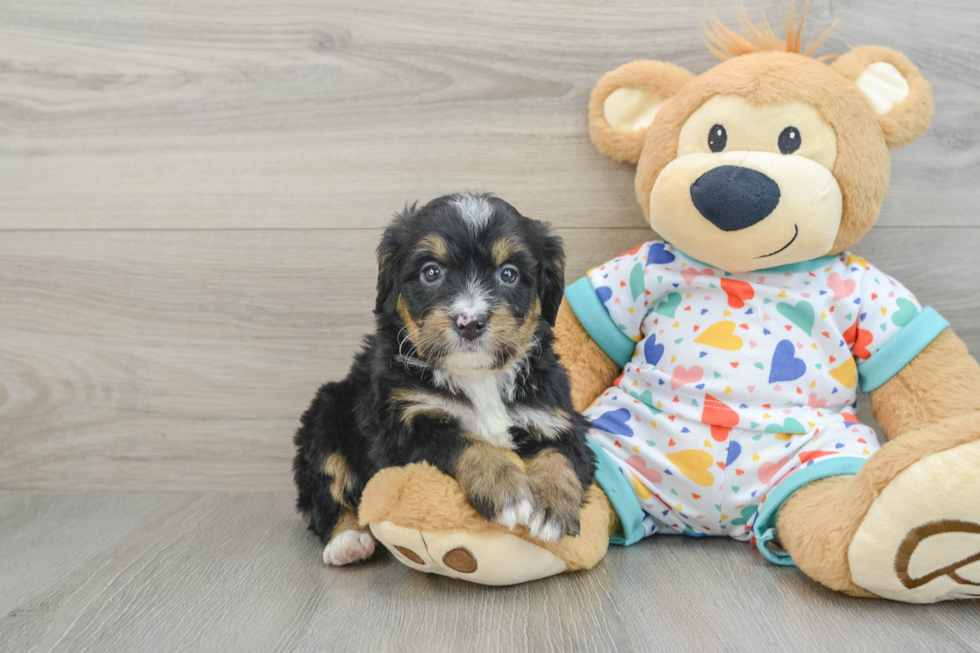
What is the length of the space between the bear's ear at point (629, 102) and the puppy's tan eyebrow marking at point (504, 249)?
685 millimetres

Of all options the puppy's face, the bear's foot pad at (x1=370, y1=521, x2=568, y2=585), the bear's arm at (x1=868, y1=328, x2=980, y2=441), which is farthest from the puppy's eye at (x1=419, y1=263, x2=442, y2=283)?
the bear's arm at (x1=868, y1=328, x2=980, y2=441)

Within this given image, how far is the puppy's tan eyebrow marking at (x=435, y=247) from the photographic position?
150cm

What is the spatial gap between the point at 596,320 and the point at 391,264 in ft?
2.12

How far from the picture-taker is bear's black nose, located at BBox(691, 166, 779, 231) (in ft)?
5.47

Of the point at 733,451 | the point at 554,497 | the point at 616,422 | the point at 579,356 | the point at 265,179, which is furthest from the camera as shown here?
the point at 265,179

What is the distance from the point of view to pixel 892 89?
1.85 metres

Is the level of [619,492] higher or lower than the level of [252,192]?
lower

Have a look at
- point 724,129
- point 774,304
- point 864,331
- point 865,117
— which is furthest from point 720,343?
point 865,117

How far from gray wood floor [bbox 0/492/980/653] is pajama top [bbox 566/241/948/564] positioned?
150 millimetres

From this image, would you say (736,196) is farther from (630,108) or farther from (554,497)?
(554,497)

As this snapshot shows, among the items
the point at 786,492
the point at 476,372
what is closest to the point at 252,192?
the point at 476,372

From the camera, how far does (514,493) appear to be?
139 cm

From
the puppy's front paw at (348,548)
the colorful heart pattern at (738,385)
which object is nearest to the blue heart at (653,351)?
the colorful heart pattern at (738,385)

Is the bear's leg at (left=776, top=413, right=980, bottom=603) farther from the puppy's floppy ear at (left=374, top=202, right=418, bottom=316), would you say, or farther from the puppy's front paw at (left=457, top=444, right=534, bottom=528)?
the puppy's floppy ear at (left=374, top=202, right=418, bottom=316)
